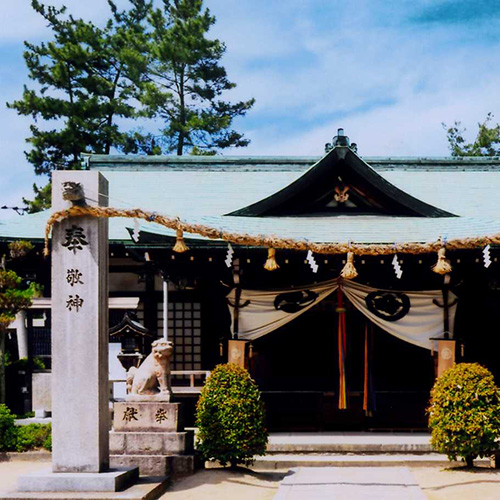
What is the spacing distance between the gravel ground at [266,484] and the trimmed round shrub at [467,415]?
1.33 feet

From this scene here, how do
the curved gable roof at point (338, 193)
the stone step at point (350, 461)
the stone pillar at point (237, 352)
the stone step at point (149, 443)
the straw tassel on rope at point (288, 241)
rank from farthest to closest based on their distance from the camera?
the curved gable roof at point (338, 193) < the stone pillar at point (237, 352) < the stone step at point (350, 461) < the stone step at point (149, 443) < the straw tassel on rope at point (288, 241)

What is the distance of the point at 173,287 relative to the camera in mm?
16969

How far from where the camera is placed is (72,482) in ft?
32.2

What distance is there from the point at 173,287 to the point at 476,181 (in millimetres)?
8851

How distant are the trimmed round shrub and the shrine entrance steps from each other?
42.4 inches

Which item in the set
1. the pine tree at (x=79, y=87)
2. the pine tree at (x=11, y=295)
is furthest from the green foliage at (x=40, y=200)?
the pine tree at (x=11, y=295)

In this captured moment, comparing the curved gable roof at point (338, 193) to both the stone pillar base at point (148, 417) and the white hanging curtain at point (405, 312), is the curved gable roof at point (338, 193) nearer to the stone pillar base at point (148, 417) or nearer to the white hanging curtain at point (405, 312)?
the white hanging curtain at point (405, 312)

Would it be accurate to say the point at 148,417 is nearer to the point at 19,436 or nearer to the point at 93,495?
the point at 93,495

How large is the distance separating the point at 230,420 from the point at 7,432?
17.0 ft

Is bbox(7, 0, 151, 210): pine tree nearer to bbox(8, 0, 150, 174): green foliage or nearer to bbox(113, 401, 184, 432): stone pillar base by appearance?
bbox(8, 0, 150, 174): green foliage

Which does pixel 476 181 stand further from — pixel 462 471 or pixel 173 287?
pixel 462 471

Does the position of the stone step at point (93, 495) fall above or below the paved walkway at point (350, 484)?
above

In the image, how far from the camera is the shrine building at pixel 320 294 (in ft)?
49.0

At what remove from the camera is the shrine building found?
1493 cm
